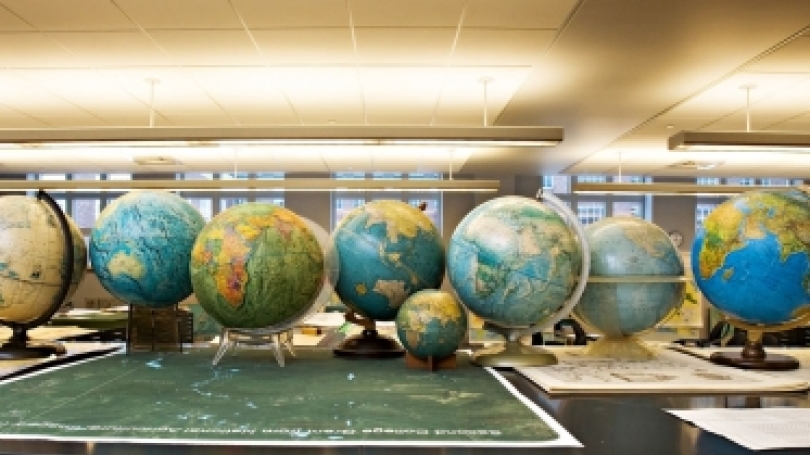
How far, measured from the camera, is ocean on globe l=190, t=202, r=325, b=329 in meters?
1.37

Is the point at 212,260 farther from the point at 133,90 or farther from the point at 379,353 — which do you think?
the point at 133,90

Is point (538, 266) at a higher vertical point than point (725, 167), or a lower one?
lower

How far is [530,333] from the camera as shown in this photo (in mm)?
1517

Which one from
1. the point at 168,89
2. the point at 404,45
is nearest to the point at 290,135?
the point at 404,45

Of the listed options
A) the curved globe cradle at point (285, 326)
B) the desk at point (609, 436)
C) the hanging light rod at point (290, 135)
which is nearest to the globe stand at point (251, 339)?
the curved globe cradle at point (285, 326)

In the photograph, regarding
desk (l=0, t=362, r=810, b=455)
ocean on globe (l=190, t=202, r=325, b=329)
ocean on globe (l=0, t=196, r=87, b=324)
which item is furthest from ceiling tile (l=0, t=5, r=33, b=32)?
desk (l=0, t=362, r=810, b=455)

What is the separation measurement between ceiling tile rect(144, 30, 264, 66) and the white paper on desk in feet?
13.3

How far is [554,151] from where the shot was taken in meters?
8.46

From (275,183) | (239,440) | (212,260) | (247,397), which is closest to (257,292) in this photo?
(212,260)

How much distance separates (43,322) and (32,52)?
13.2 ft

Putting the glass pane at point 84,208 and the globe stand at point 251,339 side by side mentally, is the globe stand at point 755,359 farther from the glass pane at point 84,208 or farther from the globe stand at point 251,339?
the glass pane at point 84,208

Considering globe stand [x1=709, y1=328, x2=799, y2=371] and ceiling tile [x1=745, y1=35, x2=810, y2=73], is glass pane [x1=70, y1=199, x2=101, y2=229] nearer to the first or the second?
ceiling tile [x1=745, y1=35, x2=810, y2=73]

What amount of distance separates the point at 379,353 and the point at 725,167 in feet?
30.8

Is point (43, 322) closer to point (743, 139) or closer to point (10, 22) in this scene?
point (10, 22)
